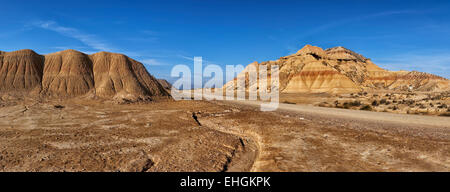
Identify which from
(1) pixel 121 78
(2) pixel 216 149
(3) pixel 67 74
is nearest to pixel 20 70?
(3) pixel 67 74

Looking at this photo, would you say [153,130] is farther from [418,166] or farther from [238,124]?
[418,166]

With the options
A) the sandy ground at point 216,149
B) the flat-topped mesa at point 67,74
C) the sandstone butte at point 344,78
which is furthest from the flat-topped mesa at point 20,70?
the sandstone butte at point 344,78

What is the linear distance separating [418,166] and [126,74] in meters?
34.1

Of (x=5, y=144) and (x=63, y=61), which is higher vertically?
(x=63, y=61)

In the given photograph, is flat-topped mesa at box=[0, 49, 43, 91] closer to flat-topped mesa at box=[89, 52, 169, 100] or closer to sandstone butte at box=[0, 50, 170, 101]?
sandstone butte at box=[0, 50, 170, 101]

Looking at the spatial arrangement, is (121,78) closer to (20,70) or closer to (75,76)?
(75,76)

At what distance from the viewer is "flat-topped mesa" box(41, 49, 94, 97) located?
27.7 meters

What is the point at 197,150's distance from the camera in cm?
821

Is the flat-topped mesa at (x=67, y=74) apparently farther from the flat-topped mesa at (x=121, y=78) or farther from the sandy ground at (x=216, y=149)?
the sandy ground at (x=216, y=149)

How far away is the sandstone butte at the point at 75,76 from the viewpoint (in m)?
27.3

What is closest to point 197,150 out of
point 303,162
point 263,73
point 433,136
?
point 303,162
